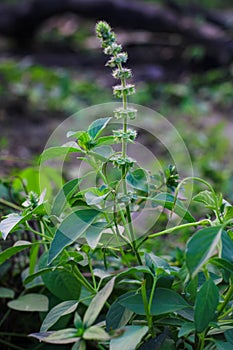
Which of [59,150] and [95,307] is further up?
[59,150]

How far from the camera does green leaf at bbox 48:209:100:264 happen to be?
0.51 m

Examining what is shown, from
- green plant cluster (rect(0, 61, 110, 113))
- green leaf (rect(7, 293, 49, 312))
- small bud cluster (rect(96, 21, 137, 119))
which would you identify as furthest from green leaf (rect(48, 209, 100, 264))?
green plant cluster (rect(0, 61, 110, 113))

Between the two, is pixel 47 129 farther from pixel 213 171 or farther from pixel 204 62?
pixel 204 62

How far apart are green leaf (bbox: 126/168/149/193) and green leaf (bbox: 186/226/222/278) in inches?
4.8

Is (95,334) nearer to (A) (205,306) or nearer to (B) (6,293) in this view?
(A) (205,306)

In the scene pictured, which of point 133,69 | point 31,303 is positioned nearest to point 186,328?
point 31,303

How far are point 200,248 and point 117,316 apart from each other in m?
0.16

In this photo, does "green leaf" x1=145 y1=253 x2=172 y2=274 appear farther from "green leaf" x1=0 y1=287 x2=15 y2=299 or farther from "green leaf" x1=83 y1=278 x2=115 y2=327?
"green leaf" x1=0 y1=287 x2=15 y2=299

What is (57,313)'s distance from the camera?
1.89 ft

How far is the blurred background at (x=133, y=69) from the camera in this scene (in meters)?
2.23

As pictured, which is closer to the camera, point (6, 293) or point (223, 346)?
point (223, 346)

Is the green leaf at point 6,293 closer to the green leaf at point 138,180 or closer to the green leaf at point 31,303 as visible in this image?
the green leaf at point 31,303

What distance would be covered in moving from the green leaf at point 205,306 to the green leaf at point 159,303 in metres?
0.04

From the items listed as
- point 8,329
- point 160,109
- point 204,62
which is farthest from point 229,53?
point 8,329
